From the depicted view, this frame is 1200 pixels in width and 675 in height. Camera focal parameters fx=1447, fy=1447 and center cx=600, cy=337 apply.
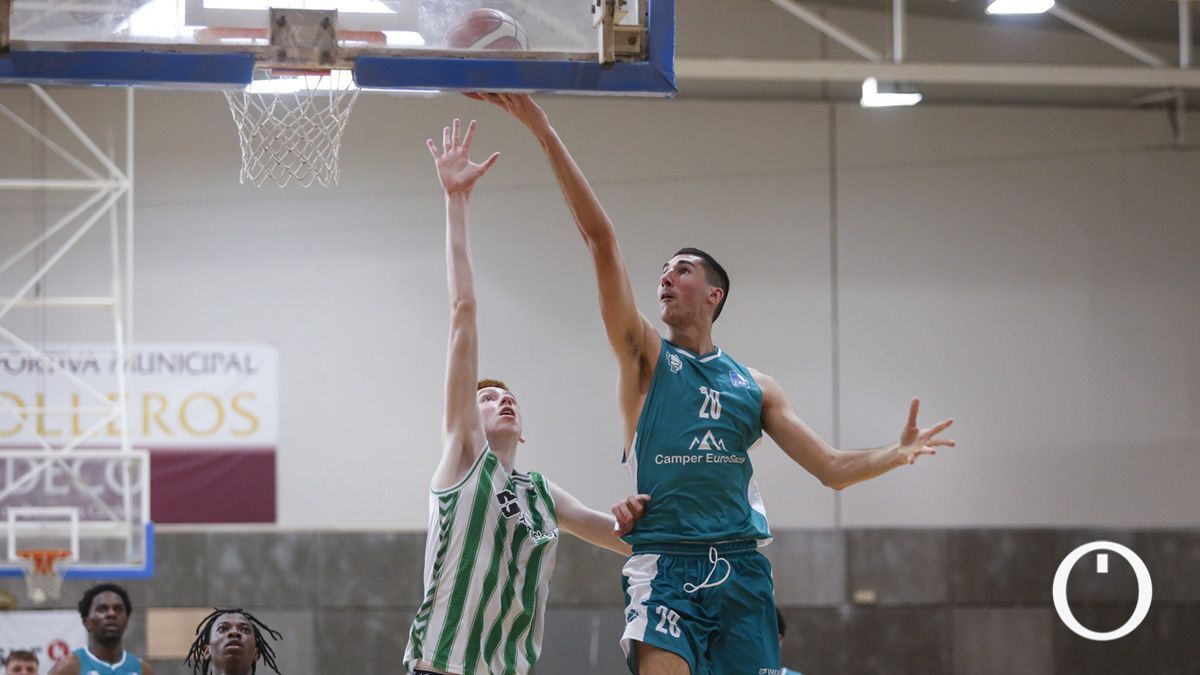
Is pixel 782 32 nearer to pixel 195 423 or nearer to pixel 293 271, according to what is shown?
pixel 293 271

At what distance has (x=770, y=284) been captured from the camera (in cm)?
1316

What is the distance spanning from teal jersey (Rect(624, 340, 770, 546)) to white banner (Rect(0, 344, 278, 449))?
26.9 feet

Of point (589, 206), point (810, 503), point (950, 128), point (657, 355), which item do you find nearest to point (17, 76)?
point (589, 206)

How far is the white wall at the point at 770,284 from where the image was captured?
42.0 feet

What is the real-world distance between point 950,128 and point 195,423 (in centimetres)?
734

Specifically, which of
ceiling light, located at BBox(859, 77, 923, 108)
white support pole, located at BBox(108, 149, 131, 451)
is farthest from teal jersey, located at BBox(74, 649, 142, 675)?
ceiling light, located at BBox(859, 77, 923, 108)

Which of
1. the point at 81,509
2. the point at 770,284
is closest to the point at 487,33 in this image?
the point at 770,284

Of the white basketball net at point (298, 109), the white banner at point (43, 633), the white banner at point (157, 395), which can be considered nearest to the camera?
the white basketball net at point (298, 109)

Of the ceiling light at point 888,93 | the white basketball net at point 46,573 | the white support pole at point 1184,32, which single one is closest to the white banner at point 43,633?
the white basketball net at point 46,573

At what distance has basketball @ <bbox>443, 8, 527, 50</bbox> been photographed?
489cm

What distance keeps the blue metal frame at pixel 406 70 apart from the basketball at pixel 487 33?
10 cm

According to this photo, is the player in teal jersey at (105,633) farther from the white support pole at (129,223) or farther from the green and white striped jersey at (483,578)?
the green and white striped jersey at (483,578)

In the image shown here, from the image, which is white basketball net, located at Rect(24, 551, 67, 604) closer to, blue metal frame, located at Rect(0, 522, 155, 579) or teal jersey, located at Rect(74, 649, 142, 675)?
blue metal frame, located at Rect(0, 522, 155, 579)

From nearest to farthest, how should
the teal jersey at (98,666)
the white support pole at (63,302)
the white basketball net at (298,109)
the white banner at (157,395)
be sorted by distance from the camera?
1. the white basketball net at (298,109)
2. the teal jersey at (98,666)
3. the white support pole at (63,302)
4. the white banner at (157,395)
